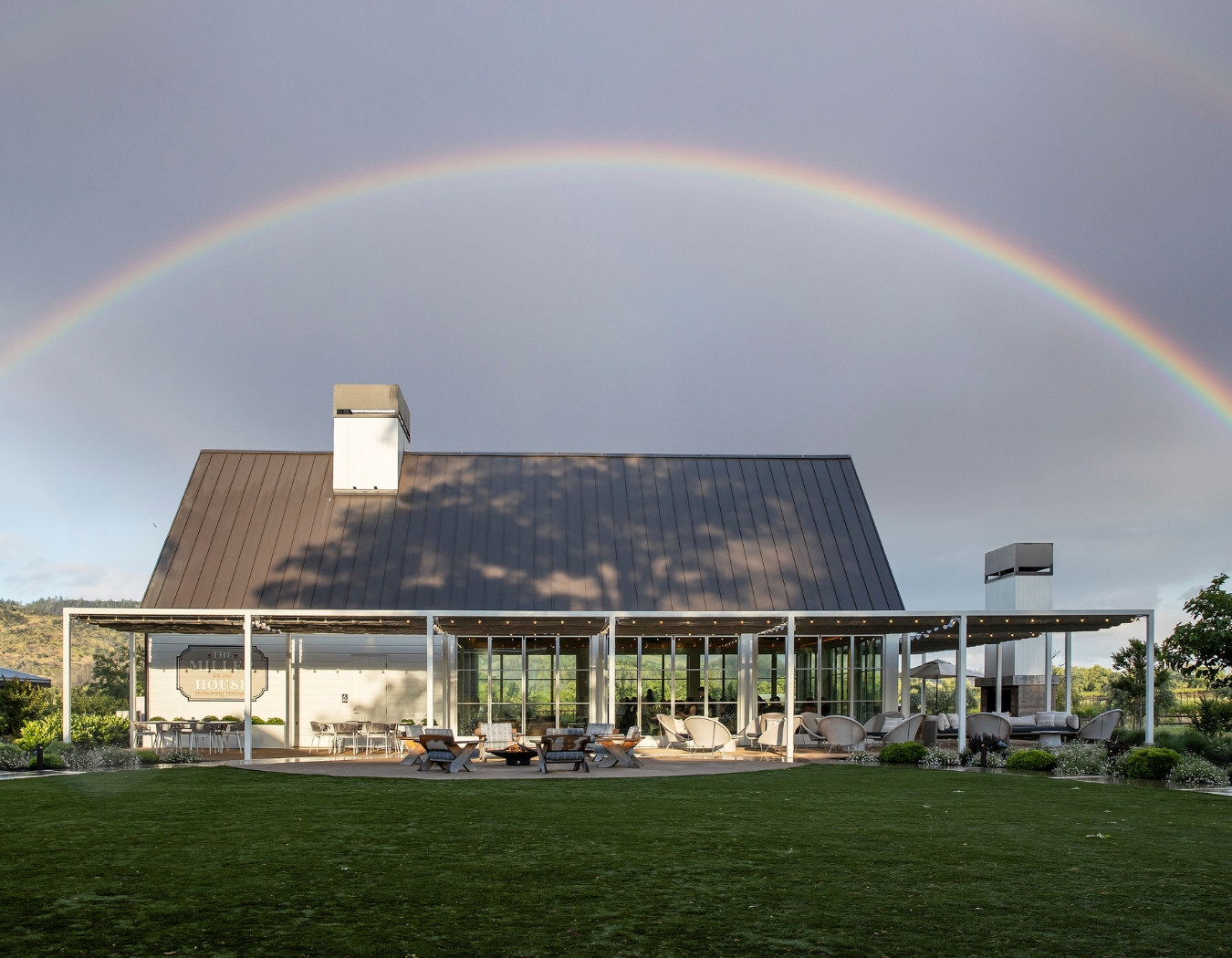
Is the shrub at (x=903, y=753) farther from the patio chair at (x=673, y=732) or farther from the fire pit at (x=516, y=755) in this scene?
the fire pit at (x=516, y=755)

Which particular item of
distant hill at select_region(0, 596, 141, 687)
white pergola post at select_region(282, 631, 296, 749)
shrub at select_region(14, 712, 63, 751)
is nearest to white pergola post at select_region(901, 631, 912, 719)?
white pergola post at select_region(282, 631, 296, 749)

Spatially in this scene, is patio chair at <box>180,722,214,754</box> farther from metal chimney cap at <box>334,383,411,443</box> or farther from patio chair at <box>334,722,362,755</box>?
metal chimney cap at <box>334,383,411,443</box>

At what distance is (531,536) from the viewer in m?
21.4

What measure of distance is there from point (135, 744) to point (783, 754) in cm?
1249

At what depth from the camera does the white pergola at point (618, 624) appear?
1661 centimetres

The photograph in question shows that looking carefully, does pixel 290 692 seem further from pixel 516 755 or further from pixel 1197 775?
pixel 1197 775

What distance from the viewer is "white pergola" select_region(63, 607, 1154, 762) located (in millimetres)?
16609

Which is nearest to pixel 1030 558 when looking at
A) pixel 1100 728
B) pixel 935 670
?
pixel 935 670

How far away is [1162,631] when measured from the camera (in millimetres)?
35062

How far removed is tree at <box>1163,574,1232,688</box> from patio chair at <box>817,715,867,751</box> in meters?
6.68

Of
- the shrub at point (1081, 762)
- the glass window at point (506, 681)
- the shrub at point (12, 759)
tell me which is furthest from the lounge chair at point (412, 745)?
the shrub at point (1081, 762)

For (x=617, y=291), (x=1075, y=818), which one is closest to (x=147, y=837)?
(x=1075, y=818)

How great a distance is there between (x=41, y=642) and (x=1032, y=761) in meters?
47.5

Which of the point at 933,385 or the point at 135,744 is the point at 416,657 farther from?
the point at 933,385
